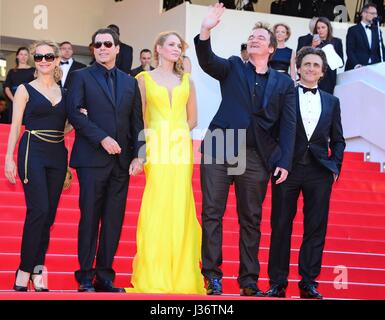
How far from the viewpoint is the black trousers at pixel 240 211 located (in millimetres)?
6477

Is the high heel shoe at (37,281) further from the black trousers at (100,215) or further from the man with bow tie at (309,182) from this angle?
the man with bow tie at (309,182)

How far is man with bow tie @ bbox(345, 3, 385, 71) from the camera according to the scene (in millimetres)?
12750

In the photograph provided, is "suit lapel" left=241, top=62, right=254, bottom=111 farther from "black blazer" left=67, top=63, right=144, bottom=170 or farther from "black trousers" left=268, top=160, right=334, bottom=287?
"black blazer" left=67, top=63, right=144, bottom=170

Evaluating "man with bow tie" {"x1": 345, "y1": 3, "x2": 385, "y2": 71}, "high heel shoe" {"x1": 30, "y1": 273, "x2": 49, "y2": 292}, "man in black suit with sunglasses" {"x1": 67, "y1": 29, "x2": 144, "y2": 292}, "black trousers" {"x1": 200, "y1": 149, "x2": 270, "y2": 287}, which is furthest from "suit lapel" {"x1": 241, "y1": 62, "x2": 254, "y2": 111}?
"man with bow tie" {"x1": 345, "y1": 3, "x2": 385, "y2": 71}

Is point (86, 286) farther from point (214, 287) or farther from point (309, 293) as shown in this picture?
point (309, 293)

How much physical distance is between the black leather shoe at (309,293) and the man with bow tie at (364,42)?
21.9 ft

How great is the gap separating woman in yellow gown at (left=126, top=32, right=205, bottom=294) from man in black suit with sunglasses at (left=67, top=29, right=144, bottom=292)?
0.75 ft

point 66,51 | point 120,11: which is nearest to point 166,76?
point 66,51

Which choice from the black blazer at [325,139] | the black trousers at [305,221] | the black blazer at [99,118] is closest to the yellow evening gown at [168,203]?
the black blazer at [99,118]

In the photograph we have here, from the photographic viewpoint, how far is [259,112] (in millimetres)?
6637

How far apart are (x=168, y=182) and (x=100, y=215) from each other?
0.59 metres

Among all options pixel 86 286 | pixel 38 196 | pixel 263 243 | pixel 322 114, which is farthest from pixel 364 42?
pixel 86 286
